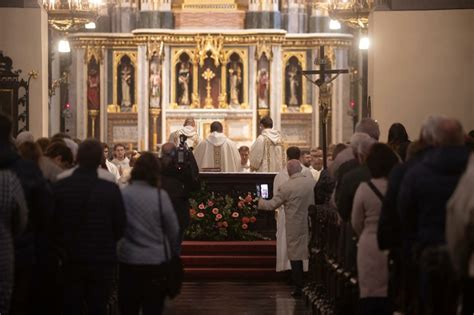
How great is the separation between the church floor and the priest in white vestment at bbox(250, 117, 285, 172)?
16.5 feet

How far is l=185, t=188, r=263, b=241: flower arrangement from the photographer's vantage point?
20203mm

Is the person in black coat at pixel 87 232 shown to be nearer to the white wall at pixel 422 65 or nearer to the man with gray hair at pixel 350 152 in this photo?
the man with gray hair at pixel 350 152

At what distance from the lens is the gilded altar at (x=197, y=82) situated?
112 ft

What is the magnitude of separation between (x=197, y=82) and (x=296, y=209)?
18325mm

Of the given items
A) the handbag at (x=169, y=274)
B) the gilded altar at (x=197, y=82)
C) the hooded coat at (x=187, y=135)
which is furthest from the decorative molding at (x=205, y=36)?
the handbag at (x=169, y=274)

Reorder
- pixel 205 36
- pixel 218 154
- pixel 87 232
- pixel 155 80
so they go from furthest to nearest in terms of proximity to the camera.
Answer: pixel 155 80 < pixel 205 36 < pixel 218 154 < pixel 87 232

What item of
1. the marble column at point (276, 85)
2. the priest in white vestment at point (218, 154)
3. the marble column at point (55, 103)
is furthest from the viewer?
the marble column at point (276, 85)

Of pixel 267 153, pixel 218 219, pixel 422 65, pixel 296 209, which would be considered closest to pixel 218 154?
pixel 267 153

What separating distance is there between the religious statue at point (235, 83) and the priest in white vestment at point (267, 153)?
11.1 meters

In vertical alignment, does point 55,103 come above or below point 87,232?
above

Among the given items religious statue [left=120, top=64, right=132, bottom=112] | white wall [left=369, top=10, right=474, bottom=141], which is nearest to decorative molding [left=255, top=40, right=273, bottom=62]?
religious statue [left=120, top=64, right=132, bottom=112]

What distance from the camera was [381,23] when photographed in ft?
69.7

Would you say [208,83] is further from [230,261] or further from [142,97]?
[230,261]

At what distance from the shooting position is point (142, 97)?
→ 3431 cm
